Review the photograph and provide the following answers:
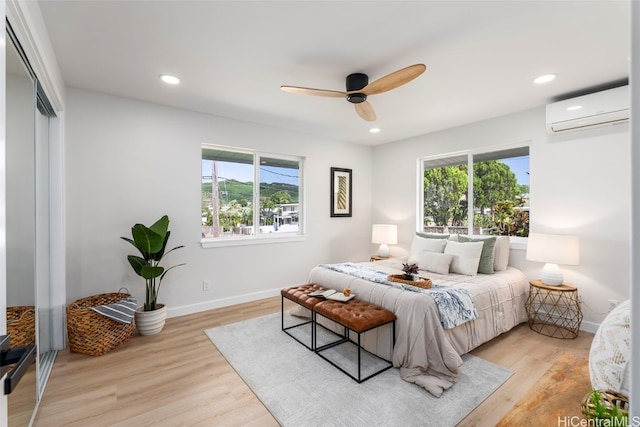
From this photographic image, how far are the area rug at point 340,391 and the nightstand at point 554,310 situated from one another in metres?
1.22

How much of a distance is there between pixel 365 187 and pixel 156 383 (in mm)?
4228

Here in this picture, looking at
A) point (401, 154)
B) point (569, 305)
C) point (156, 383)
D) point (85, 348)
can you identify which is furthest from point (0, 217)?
point (401, 154)

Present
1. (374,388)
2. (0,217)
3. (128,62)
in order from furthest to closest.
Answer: (128,62), (374,388), (0,217)

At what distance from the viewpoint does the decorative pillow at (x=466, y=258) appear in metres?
3.41

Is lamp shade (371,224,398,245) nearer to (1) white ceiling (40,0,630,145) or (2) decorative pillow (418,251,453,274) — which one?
(2) decorative pillow (418,251,453,274)

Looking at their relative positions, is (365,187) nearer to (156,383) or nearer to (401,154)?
(401,154)

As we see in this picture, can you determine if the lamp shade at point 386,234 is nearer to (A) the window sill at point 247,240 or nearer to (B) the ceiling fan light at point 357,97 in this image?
(A) the window sill at point 247,240

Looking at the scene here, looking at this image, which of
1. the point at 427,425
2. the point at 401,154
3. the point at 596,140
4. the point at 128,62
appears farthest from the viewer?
the point at 401,154

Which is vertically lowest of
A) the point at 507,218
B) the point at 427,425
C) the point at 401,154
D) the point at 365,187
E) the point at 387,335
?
the point at 427,425

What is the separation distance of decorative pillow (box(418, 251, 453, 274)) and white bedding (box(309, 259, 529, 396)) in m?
0.09

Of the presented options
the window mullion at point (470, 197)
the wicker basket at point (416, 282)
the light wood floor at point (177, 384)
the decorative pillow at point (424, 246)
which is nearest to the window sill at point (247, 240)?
the light wood floor at point (177, 384)

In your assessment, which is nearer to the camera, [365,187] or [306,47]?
[306,47]

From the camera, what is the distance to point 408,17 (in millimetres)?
1961

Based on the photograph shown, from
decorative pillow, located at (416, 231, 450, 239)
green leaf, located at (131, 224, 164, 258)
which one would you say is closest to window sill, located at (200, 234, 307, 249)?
green leaf, located at (131, 224, 164, 258)
